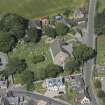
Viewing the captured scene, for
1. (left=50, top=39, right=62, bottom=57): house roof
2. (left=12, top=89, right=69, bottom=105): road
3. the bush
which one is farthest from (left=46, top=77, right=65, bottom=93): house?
(left=50, top=39, right=62, bottom=57): house roof

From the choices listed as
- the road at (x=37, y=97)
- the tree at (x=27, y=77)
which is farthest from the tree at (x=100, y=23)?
the road at (x=37, y=97)

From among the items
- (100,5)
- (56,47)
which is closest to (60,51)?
(56,47)

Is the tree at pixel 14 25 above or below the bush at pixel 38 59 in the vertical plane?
above

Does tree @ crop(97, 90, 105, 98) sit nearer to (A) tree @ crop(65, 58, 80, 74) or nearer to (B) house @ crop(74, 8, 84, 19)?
(A) tree @ crop(65, 58, 80, 74)

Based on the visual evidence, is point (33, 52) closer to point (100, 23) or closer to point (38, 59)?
point (38, 59)

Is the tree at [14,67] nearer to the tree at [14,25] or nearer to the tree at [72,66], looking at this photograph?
the tree at [72,66]

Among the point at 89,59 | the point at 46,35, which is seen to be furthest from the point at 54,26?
the point at 89,59

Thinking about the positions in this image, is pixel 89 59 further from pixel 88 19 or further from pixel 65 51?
pixel 88 19
